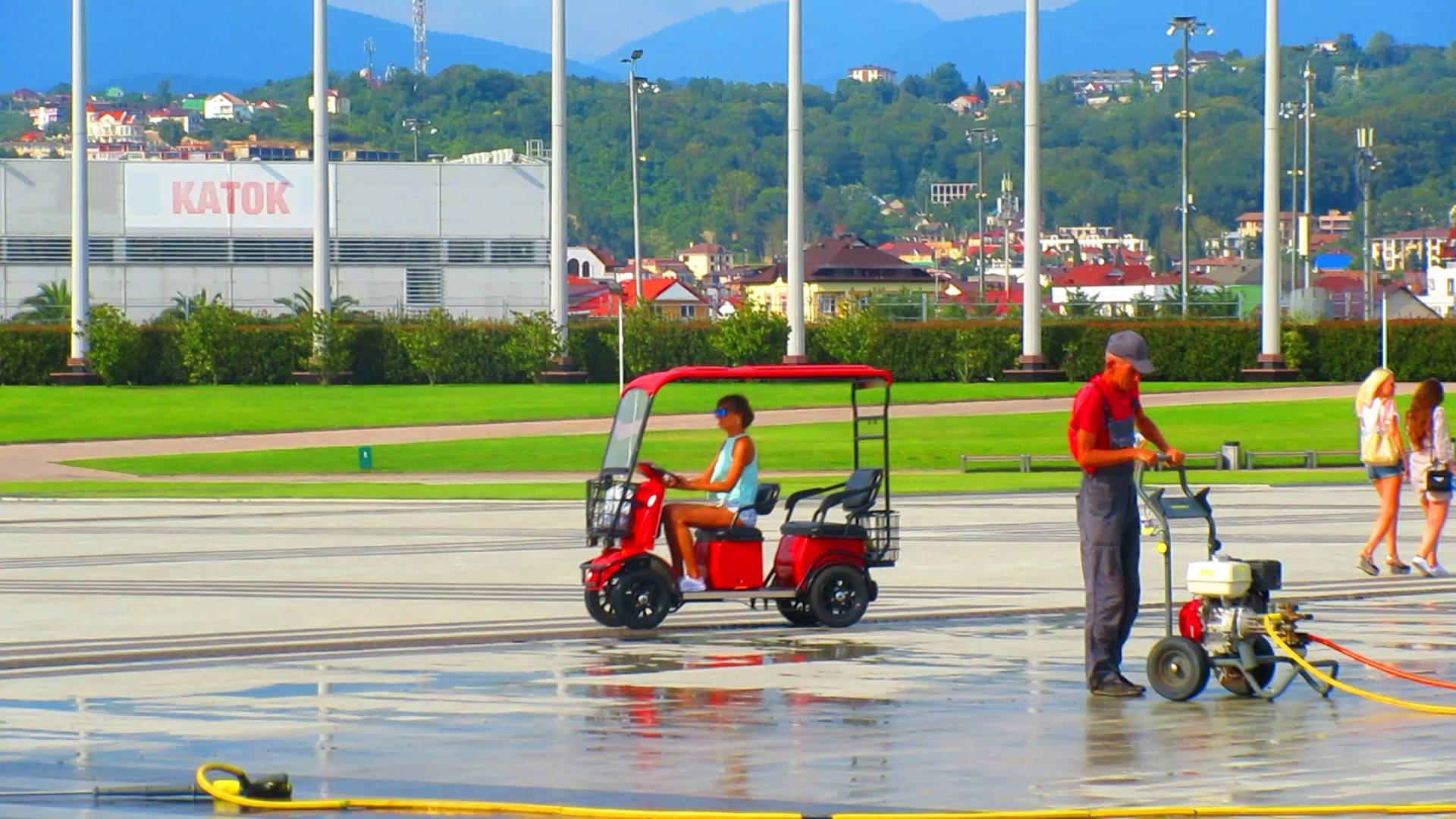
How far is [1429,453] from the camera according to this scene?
2058 centimetres

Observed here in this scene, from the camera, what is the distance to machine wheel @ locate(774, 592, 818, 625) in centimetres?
1573

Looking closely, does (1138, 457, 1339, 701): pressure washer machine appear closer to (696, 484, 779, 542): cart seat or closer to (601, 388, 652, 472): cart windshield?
(696, 484, 779, 542): cart seat

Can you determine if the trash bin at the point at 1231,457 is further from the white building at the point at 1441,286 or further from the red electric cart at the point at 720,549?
the white building at the point at 1441,286

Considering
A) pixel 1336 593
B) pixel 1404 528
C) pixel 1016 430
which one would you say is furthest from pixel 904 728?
pixel 1016 430

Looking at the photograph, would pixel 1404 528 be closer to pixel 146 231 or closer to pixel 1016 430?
pixel 1016 430

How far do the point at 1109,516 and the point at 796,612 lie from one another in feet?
13.2

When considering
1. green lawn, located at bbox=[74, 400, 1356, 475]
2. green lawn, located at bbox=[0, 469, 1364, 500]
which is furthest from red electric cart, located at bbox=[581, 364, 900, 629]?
green lawn, located at bbox=[74, 400, 1356, 475]

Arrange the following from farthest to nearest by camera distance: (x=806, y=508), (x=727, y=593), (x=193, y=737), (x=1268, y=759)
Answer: (x=806, y=508) < (x=727, y=593) < (x=193, y=737) < (x=1268, y=759)

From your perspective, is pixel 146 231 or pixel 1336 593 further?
pixel 146 231

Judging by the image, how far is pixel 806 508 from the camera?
2905 cm

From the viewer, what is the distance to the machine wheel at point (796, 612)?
1573 cm

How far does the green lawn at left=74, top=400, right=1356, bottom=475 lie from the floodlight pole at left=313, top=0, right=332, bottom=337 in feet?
71.9

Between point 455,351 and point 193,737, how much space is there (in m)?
53.3

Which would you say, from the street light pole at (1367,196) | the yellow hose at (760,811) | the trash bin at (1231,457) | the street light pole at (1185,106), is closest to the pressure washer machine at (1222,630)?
the yellow hose at (760,811)
